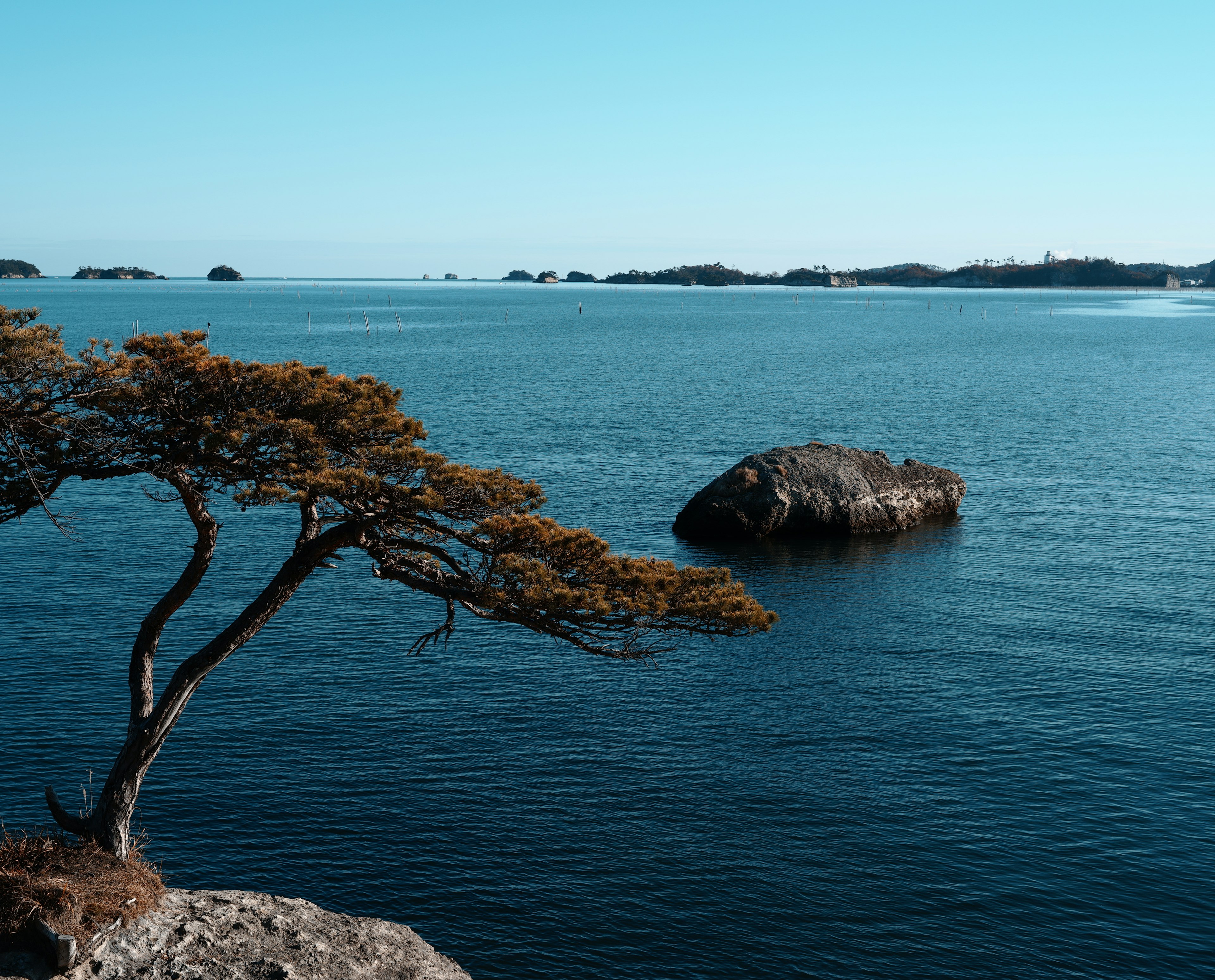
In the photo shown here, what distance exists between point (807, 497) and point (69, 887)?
45936 millimetres

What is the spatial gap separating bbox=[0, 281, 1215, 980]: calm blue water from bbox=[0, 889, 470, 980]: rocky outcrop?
2157 mm

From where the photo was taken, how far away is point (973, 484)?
7281cm

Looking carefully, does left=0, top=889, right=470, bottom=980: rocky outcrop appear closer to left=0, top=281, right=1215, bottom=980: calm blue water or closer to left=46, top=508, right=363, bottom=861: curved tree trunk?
left=46, top=508, right=363, bottom=861: curved tree trunk

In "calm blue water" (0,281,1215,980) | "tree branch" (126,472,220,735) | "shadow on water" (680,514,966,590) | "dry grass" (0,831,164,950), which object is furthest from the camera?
"shadow on water" (680,514,966,590)

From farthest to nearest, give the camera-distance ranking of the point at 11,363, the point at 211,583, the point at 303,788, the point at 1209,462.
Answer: the point at 1209,462, the point at 211,583, the point at 303,788, the point at 11,363

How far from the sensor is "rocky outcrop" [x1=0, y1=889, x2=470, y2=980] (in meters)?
18.8

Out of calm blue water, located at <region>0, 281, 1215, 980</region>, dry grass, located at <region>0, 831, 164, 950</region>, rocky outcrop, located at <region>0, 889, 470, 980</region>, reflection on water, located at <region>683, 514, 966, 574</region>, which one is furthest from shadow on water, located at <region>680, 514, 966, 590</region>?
dry grass, located at <region>0, 831, 164, 950</region>

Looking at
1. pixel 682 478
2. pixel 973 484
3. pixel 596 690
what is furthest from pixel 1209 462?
pixel 596 690

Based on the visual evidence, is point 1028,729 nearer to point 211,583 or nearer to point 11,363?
point 11,363

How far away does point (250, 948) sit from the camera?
20344 mm

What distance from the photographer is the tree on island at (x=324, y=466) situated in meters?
18.5

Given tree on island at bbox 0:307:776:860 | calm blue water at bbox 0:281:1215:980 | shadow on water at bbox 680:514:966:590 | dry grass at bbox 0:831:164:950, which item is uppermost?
tree on island at bbox 0:307:776:860

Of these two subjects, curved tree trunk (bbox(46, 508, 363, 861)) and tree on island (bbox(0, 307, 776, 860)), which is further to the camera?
curved tree trunk (bbox(46, 508, 363, 861))

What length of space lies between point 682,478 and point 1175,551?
29546 millimetres
